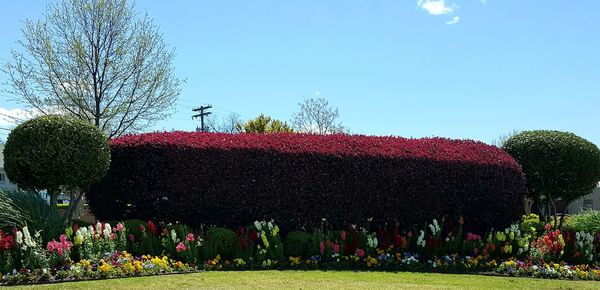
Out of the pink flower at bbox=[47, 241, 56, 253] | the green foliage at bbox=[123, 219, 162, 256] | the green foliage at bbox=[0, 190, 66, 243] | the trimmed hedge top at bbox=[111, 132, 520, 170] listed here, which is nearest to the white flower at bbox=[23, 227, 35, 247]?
the pink flower at bbox=[47, 241, 56, 253]

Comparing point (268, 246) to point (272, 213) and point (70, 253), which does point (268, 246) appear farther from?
point (70, 253)

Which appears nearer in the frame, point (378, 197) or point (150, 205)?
point (150, 205)

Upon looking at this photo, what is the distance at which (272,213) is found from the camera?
1034 cm

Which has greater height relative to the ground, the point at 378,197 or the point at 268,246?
the point at 378,197

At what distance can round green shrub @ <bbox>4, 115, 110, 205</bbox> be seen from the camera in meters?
9.48

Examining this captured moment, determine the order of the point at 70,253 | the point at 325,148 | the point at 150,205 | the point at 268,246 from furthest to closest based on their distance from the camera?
the point at 325,148 → the point at 150,205 → the point at 268,246 → the point at 70,253

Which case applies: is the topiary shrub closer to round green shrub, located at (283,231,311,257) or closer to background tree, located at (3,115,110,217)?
round green shrub, located at (283,231,311,257)

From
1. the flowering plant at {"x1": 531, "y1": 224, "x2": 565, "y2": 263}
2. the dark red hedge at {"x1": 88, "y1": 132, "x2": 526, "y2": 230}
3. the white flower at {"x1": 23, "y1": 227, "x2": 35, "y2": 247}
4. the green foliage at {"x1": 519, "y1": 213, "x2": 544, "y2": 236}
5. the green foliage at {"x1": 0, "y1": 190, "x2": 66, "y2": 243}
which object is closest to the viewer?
the white flower at {"x1": 23, "y1": 227, "x2": 35, "y2": 247}

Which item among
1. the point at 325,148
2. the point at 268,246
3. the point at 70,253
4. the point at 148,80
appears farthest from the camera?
the point at 148,80

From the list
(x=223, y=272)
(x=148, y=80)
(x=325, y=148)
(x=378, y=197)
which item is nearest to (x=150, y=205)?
(x=223, y=272)

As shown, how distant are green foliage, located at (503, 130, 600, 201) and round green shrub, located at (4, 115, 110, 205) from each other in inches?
356

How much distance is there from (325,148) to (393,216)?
5.77 feet

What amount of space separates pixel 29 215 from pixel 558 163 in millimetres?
10595

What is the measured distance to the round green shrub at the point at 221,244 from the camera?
354 inches
